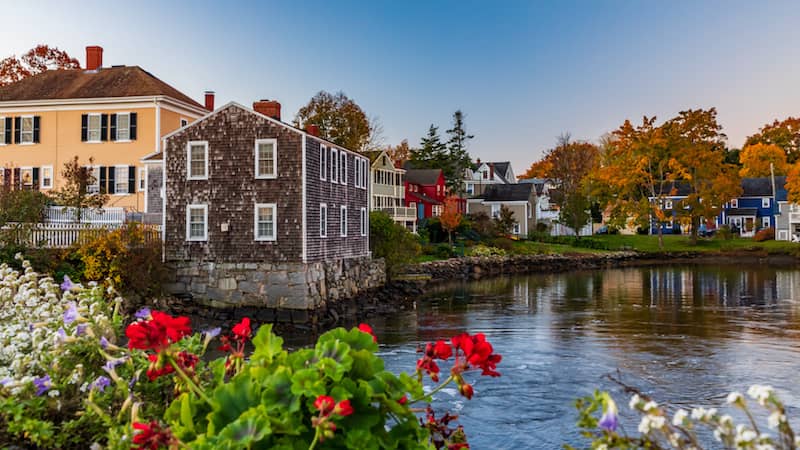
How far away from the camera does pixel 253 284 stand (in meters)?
28.2

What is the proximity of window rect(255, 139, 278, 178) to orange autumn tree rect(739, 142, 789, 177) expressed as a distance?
78.4m

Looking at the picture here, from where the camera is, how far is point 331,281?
3080cm

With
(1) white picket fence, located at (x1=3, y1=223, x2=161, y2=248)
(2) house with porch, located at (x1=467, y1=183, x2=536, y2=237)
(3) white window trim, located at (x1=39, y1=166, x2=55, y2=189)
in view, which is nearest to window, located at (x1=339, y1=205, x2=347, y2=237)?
(1) white picket fence, located at (x1=3, y1=223, x2=161, y2=248)

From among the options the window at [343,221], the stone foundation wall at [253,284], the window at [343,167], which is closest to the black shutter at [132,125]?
the stone foundation wall at [253,284]

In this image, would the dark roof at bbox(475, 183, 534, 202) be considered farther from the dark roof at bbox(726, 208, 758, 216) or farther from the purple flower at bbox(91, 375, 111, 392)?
the purple flower at bbox(91, 375, 111, 392)

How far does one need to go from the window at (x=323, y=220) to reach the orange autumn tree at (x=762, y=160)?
75.8m

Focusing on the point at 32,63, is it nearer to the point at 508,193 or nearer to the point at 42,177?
the point at 42,177

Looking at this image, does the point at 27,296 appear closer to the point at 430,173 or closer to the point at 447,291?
the point at 447,291

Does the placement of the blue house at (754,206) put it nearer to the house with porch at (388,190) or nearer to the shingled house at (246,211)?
Answer: the house with porch at (388,190)

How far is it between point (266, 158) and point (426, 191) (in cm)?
4677

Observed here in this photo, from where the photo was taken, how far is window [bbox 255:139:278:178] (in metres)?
28.3

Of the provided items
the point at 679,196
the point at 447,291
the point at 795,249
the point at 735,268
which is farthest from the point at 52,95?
the point at 679,196

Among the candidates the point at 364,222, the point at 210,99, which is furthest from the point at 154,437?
the point at 210,99

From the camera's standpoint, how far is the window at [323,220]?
2983 centimetres
